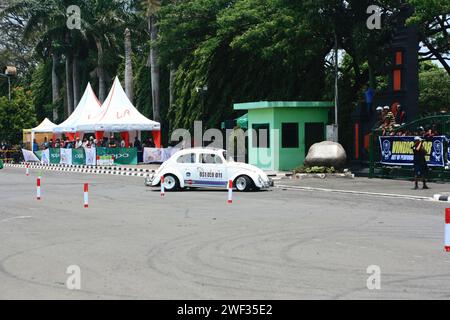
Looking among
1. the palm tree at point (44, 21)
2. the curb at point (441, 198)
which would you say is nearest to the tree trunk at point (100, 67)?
the palm tree at point (44, 21)

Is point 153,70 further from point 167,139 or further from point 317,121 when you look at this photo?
point 317,121

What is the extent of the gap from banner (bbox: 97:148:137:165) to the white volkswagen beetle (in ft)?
62.1

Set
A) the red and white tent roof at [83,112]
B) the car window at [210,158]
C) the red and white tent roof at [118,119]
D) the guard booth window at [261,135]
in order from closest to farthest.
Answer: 1. the car window at [210,158]
2. the guard booth window at [261,135]
3. the red and white tent roof at [118,119]
4. the red and white tent roof at [83,112]

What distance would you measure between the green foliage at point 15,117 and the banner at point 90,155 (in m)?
17.9

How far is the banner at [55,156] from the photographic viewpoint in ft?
157

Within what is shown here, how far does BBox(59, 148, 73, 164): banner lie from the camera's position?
→ 150ft

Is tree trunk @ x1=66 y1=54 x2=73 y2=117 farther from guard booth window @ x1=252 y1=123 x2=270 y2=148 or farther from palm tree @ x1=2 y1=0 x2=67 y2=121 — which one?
guard booth window @ x1=252 y1=123 x2=270 y2=148

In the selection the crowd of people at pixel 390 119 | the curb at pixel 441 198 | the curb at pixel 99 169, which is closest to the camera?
the curb at pixel 441 198

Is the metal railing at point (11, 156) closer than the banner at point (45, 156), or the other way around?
the banner at point (45, 156)

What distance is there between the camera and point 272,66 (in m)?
42.2

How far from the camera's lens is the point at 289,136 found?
3575 centimetres

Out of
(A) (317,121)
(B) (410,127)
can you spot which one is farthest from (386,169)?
(A) (317,121)

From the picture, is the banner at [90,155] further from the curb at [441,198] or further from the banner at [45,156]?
the curb at [441,198]

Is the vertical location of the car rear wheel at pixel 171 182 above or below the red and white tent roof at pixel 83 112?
below
